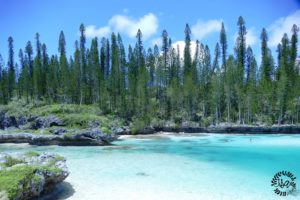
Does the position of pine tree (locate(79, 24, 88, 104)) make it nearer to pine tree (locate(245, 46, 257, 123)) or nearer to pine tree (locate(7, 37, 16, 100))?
pine tree (locate(7, 37, 16, 100))

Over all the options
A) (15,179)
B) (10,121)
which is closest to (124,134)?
(10,121)

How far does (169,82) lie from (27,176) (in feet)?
216

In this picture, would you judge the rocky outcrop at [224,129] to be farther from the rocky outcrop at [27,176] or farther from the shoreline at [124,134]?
the rocky outcrop at [27,176]

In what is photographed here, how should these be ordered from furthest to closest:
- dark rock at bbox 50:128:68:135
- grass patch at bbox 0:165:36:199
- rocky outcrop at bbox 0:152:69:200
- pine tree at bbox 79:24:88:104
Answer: pine tree at bbox 79:24:88:104
dark rock at bbox 50:128:68:135
rocky outcrop at bbox 0:152:69:200
grass patch at bbox 0:165:36:199

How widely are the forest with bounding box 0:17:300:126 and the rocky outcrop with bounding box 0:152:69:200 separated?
4341 cm

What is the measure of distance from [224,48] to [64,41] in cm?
4271

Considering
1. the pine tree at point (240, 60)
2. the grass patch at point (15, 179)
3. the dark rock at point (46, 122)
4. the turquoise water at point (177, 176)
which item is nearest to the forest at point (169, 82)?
the pine tree at point (240, 60)

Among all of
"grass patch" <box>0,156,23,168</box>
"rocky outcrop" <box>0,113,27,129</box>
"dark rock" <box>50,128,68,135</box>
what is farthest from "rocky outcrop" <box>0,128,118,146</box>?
"grass patch" <box>0,156,23,168</box>

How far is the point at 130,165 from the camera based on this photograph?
74.9 feet

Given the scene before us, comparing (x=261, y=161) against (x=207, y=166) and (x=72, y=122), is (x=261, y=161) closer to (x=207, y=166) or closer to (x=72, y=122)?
(x=207, y=166)

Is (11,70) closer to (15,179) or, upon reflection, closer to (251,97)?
(251,97)

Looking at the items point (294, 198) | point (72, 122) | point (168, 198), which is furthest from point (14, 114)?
point (294, 198)

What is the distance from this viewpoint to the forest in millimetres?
65500

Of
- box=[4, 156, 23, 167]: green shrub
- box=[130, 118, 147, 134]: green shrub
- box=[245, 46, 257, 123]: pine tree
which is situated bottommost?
box=[130, 118, 147, 134]: green shrub
